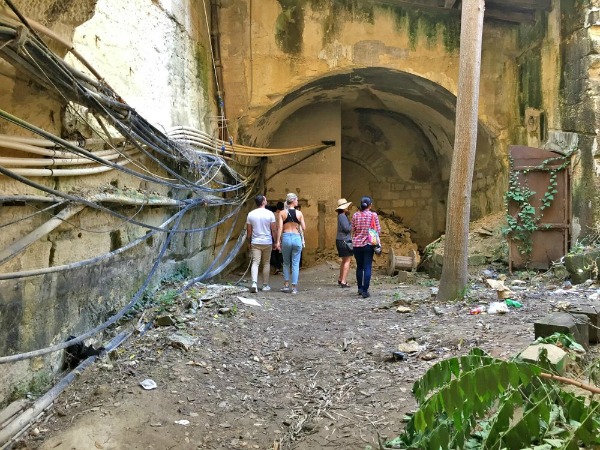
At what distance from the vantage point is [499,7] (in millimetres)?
7418

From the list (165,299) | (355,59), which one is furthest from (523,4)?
(165,299)

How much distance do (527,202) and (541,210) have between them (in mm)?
216

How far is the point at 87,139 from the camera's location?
142 inches

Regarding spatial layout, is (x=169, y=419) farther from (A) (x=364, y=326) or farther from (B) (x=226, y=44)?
(B) (x=226, y=44)

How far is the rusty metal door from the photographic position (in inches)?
260

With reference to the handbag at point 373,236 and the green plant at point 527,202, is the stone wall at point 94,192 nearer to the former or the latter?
the handbag at point 373,236

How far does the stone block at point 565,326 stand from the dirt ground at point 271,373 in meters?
0.34

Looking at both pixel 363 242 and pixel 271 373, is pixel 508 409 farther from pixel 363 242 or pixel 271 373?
pixel 363 242

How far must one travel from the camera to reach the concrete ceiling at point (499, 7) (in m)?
7.09

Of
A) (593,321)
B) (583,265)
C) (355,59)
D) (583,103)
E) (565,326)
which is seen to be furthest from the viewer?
(355,59)

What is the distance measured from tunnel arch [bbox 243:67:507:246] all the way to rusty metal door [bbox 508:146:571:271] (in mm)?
1104

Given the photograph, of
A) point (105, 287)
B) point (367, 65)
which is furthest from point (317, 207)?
point (105, 287)

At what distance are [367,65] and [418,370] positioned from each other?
580 centimetres

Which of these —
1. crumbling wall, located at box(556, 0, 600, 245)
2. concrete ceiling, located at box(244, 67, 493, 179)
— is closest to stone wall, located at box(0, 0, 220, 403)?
concrete ceiling, located at box(244, 67, 493, 179)
